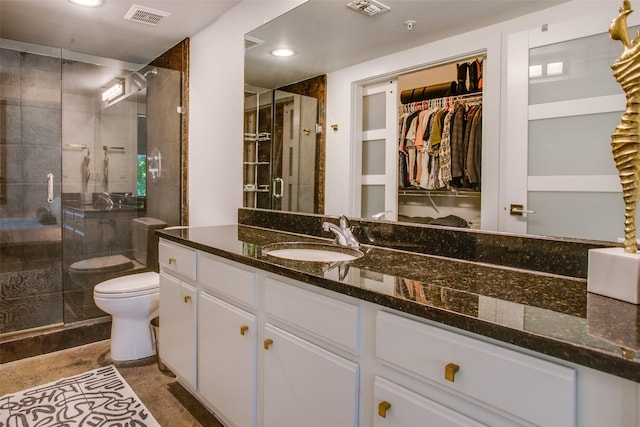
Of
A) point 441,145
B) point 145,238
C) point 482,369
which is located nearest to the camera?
point 482,369

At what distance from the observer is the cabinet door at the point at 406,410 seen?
0.85 meters

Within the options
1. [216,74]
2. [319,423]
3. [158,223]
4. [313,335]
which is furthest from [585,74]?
[158,223]

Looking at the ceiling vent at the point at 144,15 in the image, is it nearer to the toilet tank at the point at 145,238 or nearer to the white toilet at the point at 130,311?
the toilet tank at the point at 145,238

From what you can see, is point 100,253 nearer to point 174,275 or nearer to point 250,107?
point 174,275

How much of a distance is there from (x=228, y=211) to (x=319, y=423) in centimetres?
172

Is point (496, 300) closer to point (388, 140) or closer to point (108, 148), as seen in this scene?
point (388, 140)

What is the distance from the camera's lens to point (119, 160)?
3.33 m

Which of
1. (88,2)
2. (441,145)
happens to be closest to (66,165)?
(88,2)

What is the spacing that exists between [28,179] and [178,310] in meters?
2.11

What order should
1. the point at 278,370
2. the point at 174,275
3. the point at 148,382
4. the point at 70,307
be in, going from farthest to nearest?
1. the point at 70,307
2. the point at 148,382
3. the point at 174,275
4. the point at 278,370

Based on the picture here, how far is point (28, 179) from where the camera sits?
10.4 feet

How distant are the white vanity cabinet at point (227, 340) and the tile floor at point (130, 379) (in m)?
0.23

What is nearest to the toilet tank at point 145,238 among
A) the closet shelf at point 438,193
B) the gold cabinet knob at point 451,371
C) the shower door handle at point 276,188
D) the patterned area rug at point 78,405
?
the patterned area rug at point 78,405

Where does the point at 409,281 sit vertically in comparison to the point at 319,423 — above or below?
above
